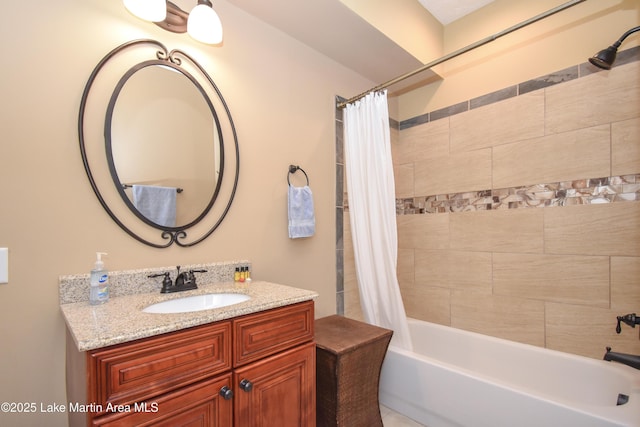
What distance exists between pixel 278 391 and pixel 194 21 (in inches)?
66.3

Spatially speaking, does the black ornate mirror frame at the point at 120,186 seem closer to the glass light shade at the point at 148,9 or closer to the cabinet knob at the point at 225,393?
the glass light shade at the point at 148,9

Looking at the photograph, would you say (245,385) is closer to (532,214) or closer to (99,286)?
(99,286)

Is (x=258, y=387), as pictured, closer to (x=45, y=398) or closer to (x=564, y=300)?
(x=45, y=398)

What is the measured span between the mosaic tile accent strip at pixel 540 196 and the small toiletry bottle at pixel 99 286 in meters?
2.26

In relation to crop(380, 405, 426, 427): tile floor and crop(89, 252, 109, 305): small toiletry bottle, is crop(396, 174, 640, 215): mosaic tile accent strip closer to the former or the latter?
crop(380, 405, 426, 427): tile floor

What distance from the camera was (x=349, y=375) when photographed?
1.58m

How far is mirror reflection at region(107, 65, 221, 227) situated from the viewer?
1349 millimetres

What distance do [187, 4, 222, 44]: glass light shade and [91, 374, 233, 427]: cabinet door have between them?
59.1 inches

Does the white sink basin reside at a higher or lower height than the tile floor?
higher

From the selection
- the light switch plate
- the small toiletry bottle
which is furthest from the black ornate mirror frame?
the light switch plate

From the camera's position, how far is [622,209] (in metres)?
1.70

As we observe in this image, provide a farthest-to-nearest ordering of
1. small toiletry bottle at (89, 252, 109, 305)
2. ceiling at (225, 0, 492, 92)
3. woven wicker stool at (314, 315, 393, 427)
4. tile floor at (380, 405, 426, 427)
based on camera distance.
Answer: tile floor at (380, 405, 426, 427)
ceiling at (225, 0, 492, 92)
woven wicker stool at (314, 315, 393, 427)
small toiletry bottle at (89, 252, 109, 305)

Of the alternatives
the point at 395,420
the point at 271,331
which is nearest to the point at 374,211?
the point at 271,331

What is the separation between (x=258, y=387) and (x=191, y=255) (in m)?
0.73
